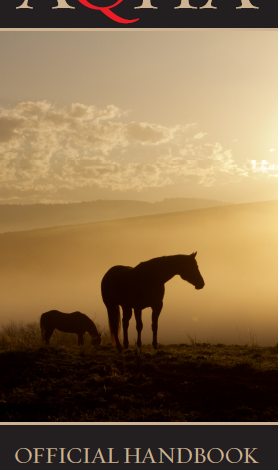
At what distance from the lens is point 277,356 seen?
12.4 m

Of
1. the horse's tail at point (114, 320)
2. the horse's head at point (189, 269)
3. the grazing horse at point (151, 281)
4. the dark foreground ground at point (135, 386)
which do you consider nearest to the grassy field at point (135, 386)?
the dark foreground ground at point (135, 386)

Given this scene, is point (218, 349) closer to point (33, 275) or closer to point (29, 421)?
point (29, 421)

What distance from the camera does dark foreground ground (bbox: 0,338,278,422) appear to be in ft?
26.1

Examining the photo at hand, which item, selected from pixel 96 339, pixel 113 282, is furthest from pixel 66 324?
pixel 113 282

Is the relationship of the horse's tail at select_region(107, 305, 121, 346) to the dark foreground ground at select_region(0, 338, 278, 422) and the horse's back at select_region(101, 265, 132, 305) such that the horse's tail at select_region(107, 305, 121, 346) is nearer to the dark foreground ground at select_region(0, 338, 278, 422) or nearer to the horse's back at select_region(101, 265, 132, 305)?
the horse's back at select_region(101, 265, 132, 305)

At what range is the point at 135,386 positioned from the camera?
9234 millimetres

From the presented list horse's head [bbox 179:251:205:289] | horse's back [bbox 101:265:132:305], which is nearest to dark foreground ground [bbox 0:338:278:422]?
horse's back [bbox 101:265:132:305]

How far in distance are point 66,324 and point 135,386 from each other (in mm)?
7124

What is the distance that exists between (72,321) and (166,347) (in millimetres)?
3841

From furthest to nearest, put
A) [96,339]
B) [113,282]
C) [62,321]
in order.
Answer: [96,339]
[62,321]
[113,282]

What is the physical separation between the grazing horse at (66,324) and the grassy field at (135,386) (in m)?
3.53

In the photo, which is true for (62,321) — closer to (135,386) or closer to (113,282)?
(113,282)

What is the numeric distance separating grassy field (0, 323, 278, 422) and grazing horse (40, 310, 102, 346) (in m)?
3.53
